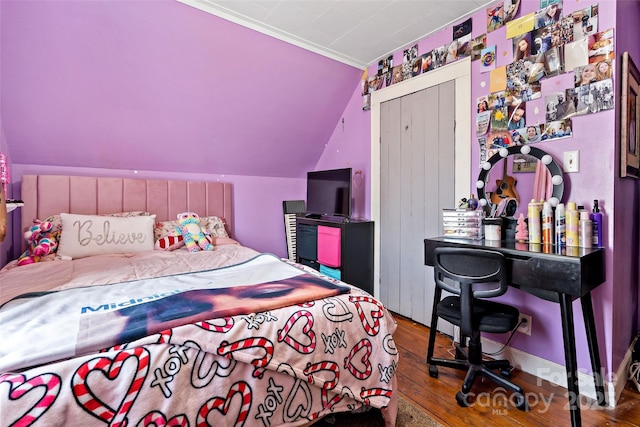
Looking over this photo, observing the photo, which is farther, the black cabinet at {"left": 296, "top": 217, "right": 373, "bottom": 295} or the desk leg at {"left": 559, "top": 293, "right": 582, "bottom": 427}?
the black cabinet at {"left": 296, "top": 217, "right": 373, "bottom": 295}

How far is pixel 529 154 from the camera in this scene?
191 centimetres

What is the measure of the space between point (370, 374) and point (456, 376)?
0.91 metres

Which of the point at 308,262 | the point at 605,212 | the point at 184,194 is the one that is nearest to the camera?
the point at 605,212

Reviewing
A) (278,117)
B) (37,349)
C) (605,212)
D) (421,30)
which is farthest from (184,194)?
(605,212)

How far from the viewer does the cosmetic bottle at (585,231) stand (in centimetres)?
161

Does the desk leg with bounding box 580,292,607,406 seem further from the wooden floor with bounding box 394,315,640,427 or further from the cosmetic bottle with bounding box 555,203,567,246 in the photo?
the cosmetic bottle with bounding box 555,203,567,246

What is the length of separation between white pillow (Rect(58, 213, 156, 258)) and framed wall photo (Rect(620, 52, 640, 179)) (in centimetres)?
325

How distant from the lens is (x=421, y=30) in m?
2.47

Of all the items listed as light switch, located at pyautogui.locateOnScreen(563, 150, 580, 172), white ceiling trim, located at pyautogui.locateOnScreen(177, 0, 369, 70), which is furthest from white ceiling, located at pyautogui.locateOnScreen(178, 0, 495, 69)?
light switch, located at pyautogui.locateOnScreen(563, 150, 580, 172)

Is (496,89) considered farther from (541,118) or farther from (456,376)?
(456,376)

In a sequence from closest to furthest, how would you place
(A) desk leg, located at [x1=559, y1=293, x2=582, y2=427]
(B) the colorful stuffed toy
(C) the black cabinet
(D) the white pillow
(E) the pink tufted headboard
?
(A) desk leg, located at [x1=559, y1=293, x2=582, y2=427]
(B) the colorful stuffed toy
(D) the white pillow
(E) the pink tufted headboard
(C) the black cabinet

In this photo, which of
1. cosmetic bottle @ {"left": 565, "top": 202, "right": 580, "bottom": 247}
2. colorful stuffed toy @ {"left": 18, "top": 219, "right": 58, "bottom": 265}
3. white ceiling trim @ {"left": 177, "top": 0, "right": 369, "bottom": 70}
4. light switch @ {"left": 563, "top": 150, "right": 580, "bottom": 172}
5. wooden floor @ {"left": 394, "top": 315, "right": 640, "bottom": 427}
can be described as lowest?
wooden floor @ {"left": 394, "top": 315, "right": 640, "bottom": 427}

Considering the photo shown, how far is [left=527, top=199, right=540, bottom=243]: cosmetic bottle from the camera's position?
1.77 meters

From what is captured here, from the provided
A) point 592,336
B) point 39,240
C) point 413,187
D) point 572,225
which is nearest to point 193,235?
point 39,240
